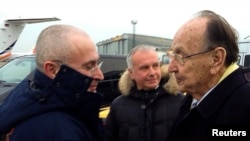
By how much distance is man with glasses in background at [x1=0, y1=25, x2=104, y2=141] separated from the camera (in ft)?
5.07

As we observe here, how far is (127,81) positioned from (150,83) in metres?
0.22

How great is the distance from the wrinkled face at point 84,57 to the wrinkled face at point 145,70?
4.12ft

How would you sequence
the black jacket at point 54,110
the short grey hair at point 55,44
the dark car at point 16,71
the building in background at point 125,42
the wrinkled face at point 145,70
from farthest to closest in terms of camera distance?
1. the building in background at point 125,42
2. the dark car at point 16,71
3. the wrinkled face at point 145,70
4. the short grey hair at point 55,44
5. the black jacket at point 54,110

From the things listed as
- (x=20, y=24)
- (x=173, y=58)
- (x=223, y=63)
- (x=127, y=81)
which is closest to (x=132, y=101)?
(x=127, y=81)

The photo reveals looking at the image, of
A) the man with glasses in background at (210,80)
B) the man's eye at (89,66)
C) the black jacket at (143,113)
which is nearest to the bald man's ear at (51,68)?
the man's eye at (89,66)

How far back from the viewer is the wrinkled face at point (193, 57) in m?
1.96

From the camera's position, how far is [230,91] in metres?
1.80

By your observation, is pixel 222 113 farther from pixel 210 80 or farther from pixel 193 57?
pixel 193 57

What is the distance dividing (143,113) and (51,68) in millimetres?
1324

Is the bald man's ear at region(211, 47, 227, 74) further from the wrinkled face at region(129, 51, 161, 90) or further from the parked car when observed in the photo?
the parked car

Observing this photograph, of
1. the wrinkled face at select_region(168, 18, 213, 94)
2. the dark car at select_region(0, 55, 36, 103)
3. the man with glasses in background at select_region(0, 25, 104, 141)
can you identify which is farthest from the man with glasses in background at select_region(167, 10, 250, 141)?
the dark car at select_region(0, 55, 36, 103)

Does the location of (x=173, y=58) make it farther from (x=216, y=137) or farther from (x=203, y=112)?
(x=216, y=137)

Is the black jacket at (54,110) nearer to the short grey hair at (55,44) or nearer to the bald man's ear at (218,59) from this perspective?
the short grey hair at (55,44)

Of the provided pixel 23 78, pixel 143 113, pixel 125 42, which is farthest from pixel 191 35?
pixel 125 42
